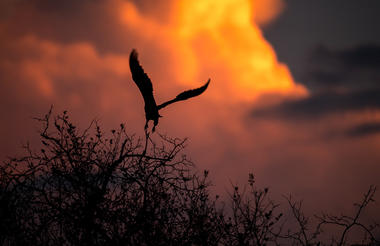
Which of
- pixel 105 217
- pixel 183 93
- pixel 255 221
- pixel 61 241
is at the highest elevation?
pixel 183 93

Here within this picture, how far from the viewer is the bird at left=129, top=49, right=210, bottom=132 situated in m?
9.70

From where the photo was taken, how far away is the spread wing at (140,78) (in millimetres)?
9648

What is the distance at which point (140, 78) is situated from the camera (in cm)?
989

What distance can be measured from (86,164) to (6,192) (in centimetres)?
175

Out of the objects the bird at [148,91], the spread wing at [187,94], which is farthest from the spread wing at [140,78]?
the spread wing at [187,94]

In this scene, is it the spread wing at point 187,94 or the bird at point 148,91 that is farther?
the spread wing at point 187,94

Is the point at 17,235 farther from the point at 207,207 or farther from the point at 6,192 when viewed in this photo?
the point at 207,207

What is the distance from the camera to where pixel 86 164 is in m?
9.38

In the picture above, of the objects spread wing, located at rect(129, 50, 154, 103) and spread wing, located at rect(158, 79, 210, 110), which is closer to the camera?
spread wing, located at rect(129, 50, 154, 103)

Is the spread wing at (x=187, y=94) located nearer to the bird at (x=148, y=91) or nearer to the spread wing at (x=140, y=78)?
the bird at (x=148, y=91)

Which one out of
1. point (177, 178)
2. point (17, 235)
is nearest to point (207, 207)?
point (177, 178)

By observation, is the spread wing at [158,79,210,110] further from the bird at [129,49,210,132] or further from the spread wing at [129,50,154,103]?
the spread wing at [129,50,154,103]

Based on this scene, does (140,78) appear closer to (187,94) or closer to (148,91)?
(148,91)

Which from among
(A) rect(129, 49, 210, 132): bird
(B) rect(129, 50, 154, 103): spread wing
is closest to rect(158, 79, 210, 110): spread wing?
(A) rect(129, 49, 210, 132): bird
